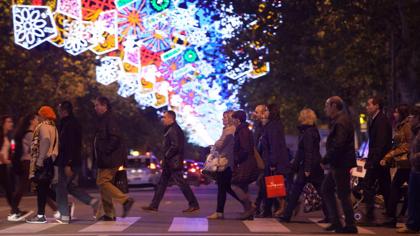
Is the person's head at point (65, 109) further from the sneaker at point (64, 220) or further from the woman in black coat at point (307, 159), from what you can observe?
the woman in black coat at point (307, 159)

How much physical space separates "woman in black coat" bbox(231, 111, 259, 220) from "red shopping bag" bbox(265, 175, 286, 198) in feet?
0.88

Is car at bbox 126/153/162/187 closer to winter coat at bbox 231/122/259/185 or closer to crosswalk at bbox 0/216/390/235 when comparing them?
winter coat at bbox 231/122/259/185

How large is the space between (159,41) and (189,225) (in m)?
15.9

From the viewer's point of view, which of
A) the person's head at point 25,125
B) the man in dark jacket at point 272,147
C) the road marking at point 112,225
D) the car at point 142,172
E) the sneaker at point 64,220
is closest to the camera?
the road marking at point 112,225

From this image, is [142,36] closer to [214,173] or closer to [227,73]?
[227,73]

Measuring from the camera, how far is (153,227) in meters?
15.0

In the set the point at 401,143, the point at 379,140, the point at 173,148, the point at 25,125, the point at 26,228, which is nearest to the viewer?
the point at 26,228

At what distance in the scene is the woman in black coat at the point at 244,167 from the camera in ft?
54.6

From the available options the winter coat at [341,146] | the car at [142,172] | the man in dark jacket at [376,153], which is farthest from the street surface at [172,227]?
the car at [142,172]

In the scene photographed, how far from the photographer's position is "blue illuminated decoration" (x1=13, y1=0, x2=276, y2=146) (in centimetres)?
2733

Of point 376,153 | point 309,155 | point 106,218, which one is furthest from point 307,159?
point 106,218

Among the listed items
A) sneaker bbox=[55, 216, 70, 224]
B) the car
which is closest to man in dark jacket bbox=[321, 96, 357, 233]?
sneaker bbox=[55, 216, 70, 224]

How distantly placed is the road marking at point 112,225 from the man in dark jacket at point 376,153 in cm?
379

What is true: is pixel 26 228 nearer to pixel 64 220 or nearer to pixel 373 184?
pixel 64 220
